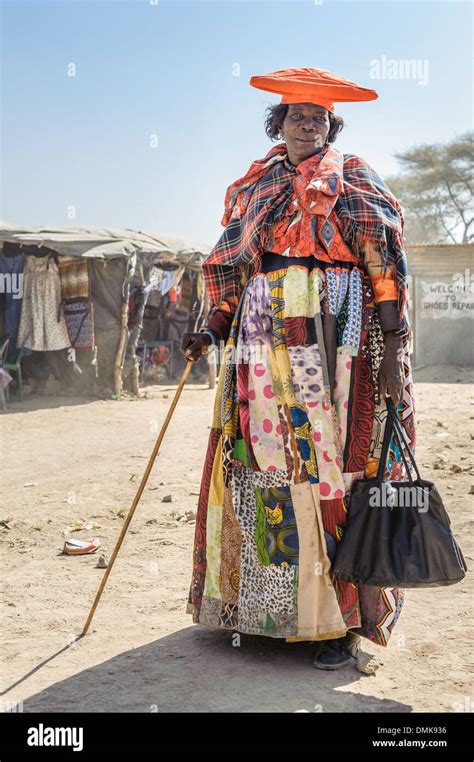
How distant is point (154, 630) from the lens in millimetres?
3494

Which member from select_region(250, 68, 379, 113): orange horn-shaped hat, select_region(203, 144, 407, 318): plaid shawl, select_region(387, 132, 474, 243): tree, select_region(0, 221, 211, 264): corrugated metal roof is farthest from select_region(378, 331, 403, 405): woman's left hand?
select_region(387, 132, 474, 243): tree

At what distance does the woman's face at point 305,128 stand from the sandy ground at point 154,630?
1962 mm

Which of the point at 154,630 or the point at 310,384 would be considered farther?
the point at 154,630

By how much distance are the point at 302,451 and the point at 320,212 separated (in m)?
0.89

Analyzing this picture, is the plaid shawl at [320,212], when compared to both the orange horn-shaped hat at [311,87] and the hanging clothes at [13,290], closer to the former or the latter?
the orange horn-shaped hat at [311,87]

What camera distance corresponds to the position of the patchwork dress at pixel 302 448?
3.03 meters

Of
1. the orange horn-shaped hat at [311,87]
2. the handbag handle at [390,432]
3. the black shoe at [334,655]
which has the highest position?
the orange horn-shaped hat at [311,87]

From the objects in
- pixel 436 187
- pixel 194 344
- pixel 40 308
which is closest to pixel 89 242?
pixel 40 308

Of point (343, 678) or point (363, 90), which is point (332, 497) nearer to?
point (343, 678)

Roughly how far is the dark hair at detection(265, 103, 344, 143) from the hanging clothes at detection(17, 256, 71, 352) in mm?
9186

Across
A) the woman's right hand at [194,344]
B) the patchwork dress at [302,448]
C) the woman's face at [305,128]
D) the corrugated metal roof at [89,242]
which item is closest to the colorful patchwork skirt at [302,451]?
the patchwork dress at [302,448]

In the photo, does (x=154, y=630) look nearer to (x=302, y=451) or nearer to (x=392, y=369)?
(x=302, y=451)

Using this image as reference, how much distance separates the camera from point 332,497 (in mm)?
3025

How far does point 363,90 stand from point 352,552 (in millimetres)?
1746
